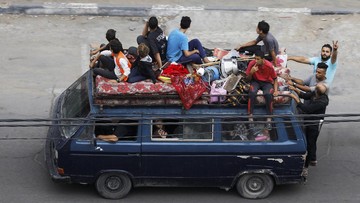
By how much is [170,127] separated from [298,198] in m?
2.25

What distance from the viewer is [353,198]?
10.7 m

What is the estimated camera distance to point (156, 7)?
17.7 metres

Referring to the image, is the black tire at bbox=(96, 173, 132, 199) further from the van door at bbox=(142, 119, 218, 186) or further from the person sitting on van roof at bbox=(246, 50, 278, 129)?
the person sitting on van roof at bbox=(246, 50, 278, 129)

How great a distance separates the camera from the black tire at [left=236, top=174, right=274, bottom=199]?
10.3m

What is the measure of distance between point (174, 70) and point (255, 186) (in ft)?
6.74

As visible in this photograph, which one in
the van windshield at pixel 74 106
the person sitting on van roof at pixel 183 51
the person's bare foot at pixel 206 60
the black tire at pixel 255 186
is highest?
the person sitting on van roof at pixel 183 51

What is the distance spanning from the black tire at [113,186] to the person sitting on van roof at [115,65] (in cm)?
140

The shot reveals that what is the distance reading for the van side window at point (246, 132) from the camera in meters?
10.1

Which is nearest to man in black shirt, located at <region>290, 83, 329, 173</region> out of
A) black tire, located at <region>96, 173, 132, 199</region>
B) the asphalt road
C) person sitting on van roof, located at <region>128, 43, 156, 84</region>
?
the asphalt road

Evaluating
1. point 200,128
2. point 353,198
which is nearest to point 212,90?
point 200,128

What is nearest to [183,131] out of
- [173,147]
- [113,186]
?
[173,147]

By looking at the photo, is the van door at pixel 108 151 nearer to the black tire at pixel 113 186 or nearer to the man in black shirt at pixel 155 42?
the black tire at pixel 113 186

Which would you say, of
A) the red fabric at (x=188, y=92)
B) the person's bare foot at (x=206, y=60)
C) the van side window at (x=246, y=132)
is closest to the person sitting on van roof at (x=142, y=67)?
the red fabric at (x=188, y=92)

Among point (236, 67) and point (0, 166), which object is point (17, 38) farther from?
point (236, 67)
